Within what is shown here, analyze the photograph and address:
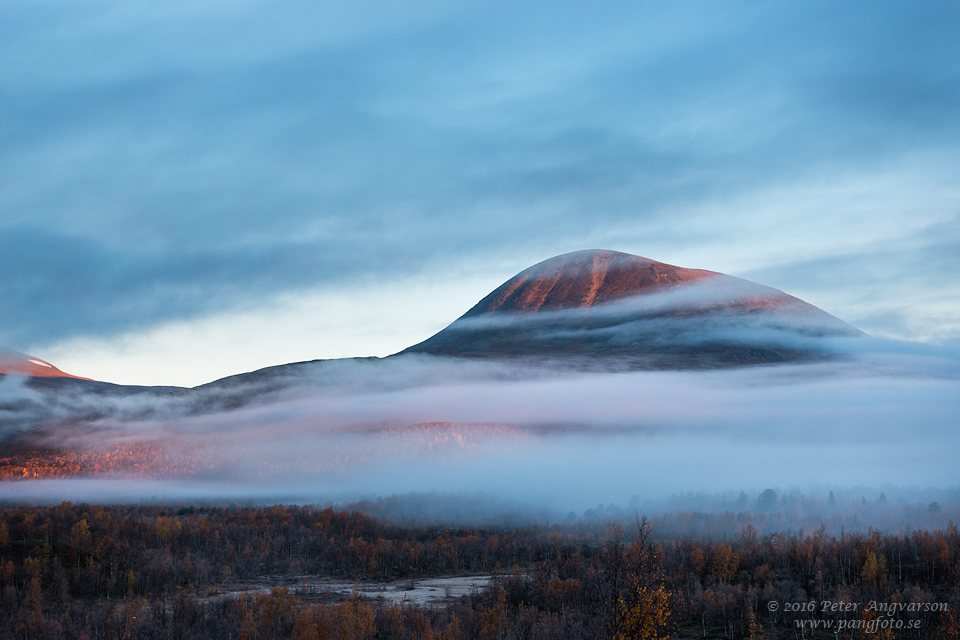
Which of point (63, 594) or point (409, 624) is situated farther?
point (63, 594)

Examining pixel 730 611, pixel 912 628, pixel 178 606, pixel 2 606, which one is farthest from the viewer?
pixel 2 606

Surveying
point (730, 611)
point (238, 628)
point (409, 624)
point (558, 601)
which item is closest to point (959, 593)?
point (730, 611)

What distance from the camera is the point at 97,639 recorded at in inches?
5935

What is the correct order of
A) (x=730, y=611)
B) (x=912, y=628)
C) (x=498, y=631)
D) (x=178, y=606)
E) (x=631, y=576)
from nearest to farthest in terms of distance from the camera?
(x=631, y=576)
(x=912, y=628)
(x=498, y=631)
(x=730, y=611)
(x=178, y=606)

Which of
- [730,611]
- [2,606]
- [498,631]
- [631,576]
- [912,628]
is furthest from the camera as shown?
[2,606]

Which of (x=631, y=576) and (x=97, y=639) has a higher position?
(x=631, y=576)

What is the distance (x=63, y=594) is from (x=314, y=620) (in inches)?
3461

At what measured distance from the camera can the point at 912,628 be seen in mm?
131625

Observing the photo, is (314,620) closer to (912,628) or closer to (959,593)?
(912,628)

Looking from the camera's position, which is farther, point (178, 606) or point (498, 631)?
point (178, 606)

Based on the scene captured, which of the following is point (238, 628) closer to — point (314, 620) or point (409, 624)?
point (314, 620)

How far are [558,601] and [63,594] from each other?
434ft

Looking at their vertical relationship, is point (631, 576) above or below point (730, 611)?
above

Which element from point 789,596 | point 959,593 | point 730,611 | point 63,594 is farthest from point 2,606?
point 959,593
